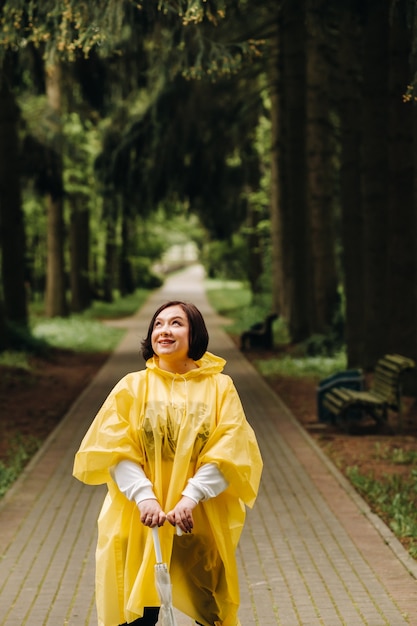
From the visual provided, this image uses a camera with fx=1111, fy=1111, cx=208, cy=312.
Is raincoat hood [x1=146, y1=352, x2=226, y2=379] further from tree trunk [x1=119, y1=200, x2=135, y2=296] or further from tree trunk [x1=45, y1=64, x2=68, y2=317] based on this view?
tree trunk [x1=119, y1=200, x2=135, y2=296]

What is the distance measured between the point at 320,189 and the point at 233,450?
1939 centimetres

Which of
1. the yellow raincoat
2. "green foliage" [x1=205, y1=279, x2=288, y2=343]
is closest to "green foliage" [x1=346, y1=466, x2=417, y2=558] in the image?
the yellow raincoat

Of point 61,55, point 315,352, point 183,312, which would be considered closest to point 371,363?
point 315,352

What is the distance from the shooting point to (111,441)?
14.5 ft

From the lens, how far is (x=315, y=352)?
75.4 feet

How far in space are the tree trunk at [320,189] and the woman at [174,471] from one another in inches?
714

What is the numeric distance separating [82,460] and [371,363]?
44.8ft

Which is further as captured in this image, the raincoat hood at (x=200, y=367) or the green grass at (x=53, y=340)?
the green grass at (x=53, y=340)

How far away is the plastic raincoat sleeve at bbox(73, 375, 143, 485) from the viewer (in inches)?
174

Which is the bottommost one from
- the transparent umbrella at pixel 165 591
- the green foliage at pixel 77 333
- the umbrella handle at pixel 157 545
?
the green foliage at pixel 77 333

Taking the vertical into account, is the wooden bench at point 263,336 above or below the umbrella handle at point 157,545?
below

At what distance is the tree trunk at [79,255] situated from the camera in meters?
39.2

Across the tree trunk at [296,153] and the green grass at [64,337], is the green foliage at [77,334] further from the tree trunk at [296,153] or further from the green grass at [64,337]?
the tree trunk at [296,153]

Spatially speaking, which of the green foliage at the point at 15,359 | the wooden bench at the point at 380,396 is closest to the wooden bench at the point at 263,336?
the green foliage at the point at 15,359
